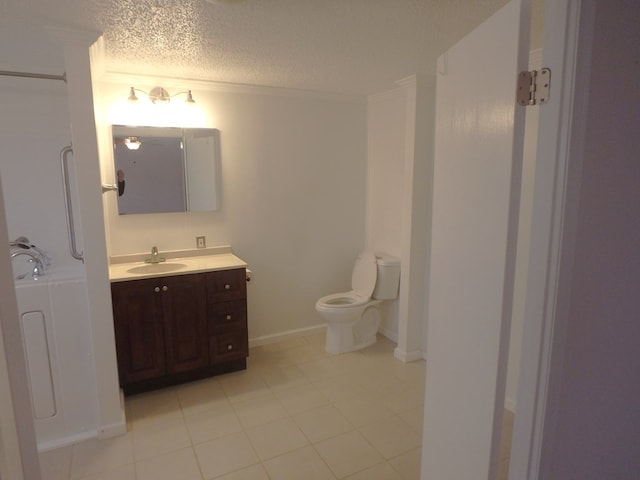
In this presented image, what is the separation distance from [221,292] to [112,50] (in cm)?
163

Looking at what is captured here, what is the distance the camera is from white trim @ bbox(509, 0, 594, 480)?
0.91m

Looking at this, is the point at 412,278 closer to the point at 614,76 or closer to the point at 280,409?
the point at 280,409

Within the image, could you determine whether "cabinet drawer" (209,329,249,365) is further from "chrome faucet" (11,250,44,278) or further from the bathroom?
"chrome faucet" (11,250,44,278)

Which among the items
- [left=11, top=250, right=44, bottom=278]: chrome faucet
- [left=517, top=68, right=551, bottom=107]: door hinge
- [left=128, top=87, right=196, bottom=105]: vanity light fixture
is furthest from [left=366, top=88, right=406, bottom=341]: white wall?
[left=11, top=250, right=44, bottom=278]: chrome faucet

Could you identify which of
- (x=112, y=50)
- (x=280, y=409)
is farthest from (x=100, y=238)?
(x=280, y=409)

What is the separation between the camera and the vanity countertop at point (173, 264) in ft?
8.27

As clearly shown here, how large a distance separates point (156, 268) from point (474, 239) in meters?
2.33

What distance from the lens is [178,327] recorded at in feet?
8.52

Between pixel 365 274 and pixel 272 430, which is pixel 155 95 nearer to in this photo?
pixel 365 274

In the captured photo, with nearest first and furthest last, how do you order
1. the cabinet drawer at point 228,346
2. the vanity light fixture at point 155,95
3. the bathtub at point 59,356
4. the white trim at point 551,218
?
1. the white trim at point 551,218
2. the bathtub at point 59,356
3. the vanity light fixture at point 155,95
4. the cabinet drawer at point 228,346

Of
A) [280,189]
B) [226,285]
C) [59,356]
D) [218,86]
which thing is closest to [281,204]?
[280,189]

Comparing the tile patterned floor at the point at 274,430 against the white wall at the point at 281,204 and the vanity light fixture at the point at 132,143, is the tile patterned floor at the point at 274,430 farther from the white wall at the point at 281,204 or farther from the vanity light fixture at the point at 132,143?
the vanity light fixture at the point at 132,143

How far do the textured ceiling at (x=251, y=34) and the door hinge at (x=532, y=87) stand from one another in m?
0.90

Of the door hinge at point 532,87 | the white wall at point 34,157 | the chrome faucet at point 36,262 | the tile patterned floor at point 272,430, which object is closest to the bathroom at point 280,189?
the white wall at point 34,157
